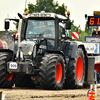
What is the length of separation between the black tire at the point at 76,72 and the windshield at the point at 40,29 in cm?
135

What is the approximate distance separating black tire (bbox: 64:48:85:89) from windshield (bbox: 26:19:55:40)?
1350 mm

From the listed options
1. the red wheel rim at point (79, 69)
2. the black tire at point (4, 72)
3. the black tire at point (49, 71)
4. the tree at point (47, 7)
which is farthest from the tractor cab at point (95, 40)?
the tree at point (47, 7)

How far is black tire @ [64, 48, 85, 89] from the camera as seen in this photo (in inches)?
614

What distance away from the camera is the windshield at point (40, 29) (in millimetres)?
15516

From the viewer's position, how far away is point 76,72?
16516mm

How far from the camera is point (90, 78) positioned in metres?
17.0

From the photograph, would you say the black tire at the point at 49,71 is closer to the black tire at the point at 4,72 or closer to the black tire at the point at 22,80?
the black tire at the point at 4,72

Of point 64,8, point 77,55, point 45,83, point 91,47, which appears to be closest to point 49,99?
point 45,83

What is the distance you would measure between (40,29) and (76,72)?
96.5 inches

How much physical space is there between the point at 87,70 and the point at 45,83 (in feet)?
11.1

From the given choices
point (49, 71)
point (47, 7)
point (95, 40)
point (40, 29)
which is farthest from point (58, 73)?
point (47, 7)

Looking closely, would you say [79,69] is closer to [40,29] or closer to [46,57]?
[40,29]

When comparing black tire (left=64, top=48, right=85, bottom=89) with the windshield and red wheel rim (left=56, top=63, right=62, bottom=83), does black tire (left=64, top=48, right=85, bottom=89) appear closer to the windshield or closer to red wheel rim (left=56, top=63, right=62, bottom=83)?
red wheel rim (left=56, top=63, right=62, bottom=83)

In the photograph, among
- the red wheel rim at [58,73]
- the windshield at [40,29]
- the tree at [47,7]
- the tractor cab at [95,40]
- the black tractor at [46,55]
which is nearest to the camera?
the black tractor at [46,55]
